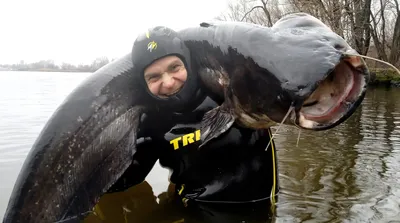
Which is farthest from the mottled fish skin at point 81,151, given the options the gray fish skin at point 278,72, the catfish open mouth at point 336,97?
the catfish open mouth at point 336,97

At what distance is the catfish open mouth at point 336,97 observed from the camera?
1975mm

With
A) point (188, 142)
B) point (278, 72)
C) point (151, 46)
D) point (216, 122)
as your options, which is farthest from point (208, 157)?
point (278, 72)

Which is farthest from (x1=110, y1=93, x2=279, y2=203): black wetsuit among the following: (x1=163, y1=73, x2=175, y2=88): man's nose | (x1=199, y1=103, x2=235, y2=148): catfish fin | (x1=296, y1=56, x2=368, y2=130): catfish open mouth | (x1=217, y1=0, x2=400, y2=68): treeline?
(x1=217, y1=0, x2=400, y2=68): treeline

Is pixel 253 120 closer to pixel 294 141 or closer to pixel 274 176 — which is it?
pixel 274 176

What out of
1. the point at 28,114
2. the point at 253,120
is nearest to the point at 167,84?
the point at 253,120

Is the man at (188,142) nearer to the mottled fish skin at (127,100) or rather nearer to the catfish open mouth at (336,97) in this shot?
the mottled fish skin at (127,100)

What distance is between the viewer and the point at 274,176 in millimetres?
A: 3205

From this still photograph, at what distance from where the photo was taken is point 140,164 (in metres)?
3.23

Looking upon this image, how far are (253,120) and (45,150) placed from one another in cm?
129

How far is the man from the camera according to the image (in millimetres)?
2738

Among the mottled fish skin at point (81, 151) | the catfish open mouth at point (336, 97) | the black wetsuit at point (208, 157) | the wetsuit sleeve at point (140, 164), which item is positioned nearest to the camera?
the catfish open mouth at point (336, 97)

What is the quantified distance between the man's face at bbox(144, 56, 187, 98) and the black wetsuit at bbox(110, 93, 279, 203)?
8.9 inches

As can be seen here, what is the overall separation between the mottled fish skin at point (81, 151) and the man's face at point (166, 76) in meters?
0.16

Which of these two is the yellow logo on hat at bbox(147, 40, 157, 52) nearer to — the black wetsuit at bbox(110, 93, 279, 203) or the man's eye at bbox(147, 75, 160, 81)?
the man's eye at bbox(147, 75, 160, 81)
